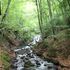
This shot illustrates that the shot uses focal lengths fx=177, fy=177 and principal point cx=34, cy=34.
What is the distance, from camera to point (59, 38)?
61.9 ft

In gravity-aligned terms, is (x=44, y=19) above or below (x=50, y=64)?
above

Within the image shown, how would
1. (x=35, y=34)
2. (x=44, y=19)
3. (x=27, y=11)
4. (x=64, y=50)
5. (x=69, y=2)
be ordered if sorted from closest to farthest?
(x=64, y=50)
(x=69, y=2)
(x=44, y=19)
(x=35, y=34)
(x=27, y=11)

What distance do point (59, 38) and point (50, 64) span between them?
12.6 ft

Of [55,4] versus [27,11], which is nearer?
[55,4]

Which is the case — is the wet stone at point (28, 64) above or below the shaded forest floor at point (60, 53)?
below

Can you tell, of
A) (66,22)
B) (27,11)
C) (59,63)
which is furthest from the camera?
(27,11)

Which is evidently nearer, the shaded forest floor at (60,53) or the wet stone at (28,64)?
the shaded forest floor at (60,53)

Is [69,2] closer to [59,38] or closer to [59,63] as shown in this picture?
[59,38]

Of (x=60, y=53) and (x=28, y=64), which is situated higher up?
(x=60, y=53)

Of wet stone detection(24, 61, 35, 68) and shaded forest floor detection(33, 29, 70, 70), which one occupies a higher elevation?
shaded forest floor detection(33, 29, 70, 70)

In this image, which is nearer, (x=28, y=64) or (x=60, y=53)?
(x=28, y=64)

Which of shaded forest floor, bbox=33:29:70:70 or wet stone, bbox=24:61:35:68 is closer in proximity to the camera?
shaded forest floor, bbox=33:29:70:70

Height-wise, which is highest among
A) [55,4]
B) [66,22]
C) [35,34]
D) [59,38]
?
[55,4]

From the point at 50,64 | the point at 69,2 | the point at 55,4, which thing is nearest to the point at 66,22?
the point at 69,2
